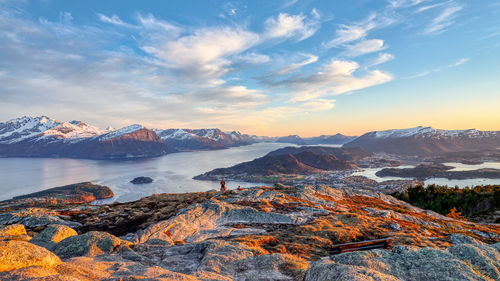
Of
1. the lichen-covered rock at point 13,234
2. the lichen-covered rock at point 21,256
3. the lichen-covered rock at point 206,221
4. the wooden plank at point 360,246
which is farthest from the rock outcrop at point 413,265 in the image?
the lichen-covered rock at point 13,234

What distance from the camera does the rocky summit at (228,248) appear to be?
25.7 feet

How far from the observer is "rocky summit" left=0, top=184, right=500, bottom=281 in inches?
308

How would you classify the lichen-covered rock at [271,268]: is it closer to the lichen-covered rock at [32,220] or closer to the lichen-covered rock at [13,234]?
the lichen-covered rock at [13,234]

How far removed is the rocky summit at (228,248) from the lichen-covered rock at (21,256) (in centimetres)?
3

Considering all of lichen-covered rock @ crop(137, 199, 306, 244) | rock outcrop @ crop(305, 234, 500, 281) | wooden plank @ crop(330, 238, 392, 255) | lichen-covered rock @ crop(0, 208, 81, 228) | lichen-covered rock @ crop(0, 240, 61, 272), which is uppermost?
lichen-covered rock @ crop(0, 240, 61, 272)

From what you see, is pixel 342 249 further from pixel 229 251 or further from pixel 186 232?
pixel 186 232

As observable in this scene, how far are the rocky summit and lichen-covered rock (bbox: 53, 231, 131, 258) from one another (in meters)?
0.05

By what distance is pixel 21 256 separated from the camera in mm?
7816

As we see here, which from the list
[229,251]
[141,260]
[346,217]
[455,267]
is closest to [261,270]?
[229,251]

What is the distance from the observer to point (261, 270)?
10.1m

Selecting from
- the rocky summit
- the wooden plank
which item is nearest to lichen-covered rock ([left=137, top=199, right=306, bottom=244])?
the rocky summit

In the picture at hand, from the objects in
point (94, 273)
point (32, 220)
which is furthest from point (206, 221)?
point (32, 220)

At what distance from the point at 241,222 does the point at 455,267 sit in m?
14.7

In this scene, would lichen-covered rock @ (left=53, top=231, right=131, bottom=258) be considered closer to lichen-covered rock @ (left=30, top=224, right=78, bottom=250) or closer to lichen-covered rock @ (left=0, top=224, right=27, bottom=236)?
lichen-covered rock @ (left=30, top=224, right=78, bottom=250)
